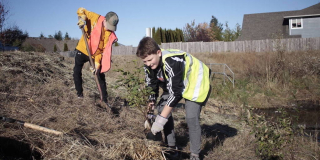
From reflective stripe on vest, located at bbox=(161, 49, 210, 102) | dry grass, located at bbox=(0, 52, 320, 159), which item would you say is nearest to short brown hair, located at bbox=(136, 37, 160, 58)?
reflective stripe on vest, located at bbox=(161, 49, 210, 102)

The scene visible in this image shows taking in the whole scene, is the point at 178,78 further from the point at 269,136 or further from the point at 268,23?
the point at 268,23

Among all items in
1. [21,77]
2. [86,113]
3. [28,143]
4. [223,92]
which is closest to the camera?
[28,143]

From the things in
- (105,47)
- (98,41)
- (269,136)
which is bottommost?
(269,136)

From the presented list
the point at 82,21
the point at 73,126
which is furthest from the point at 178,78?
the point at 82,21

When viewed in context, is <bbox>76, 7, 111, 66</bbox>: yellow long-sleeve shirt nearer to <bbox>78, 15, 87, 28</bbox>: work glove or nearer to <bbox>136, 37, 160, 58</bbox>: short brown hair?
<bbox>78, 15, 87, 28</bbox>: work glove

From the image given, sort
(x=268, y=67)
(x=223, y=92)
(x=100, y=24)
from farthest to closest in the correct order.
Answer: (x=268, y=67), (x=223, y=92), (x=100, y=24)

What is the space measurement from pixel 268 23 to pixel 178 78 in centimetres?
3503

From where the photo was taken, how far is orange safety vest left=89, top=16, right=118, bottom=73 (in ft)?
17.1

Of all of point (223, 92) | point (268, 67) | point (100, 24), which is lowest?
point (223, 92)

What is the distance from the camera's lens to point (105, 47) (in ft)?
17.4

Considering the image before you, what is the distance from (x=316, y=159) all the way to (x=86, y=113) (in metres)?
3.62

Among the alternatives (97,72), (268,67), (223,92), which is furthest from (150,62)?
(268,67)

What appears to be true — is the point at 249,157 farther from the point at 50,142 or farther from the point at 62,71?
the point at 62,71

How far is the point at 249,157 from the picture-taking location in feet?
13.7
